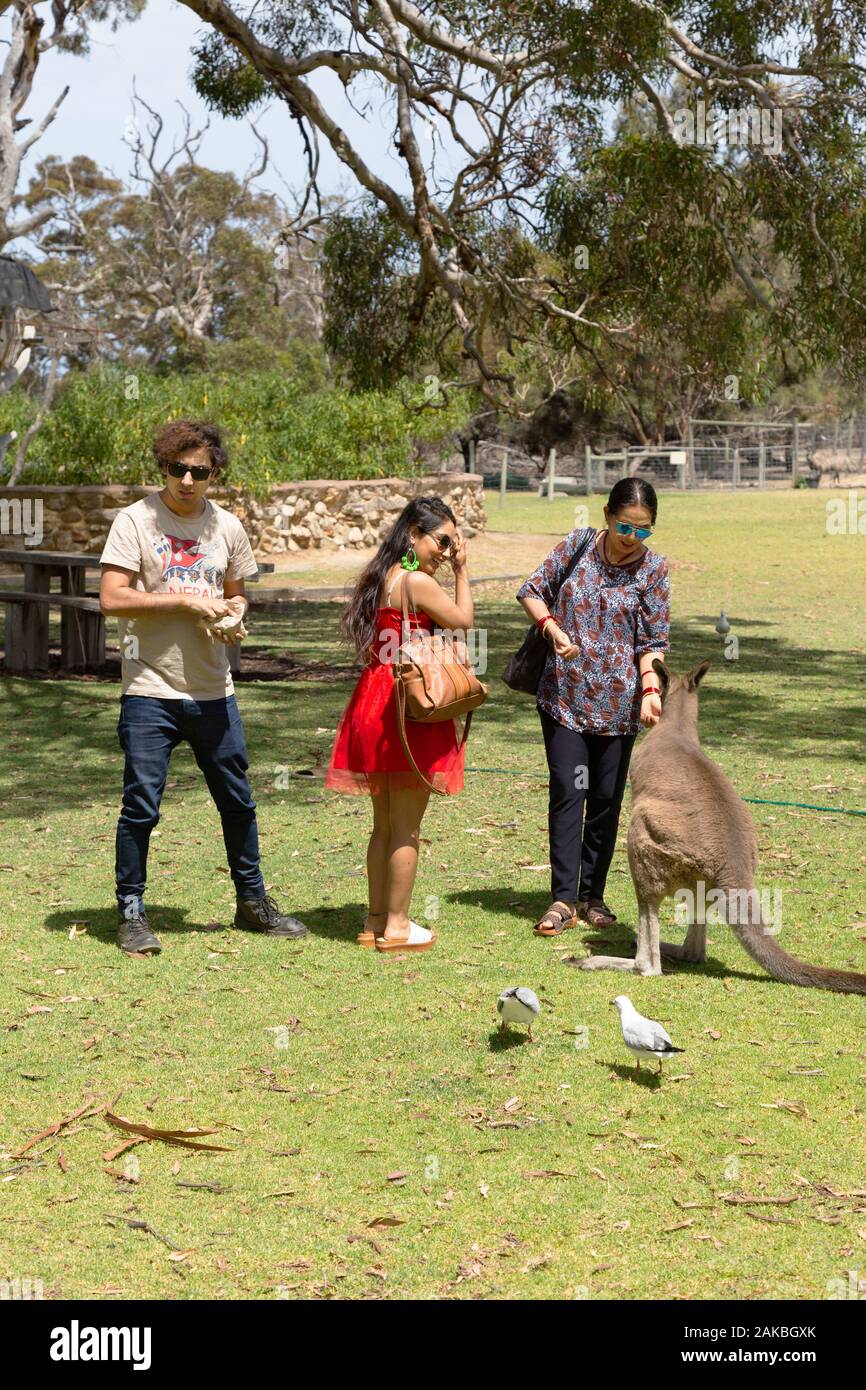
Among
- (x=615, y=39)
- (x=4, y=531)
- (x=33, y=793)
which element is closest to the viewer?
(x=33, y=793)

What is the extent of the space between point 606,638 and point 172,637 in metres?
1.68

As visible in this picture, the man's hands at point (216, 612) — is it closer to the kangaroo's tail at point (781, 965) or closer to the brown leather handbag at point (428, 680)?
the brown leather handbag at point (428, 680)

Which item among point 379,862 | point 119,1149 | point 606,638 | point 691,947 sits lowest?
point 119,1149

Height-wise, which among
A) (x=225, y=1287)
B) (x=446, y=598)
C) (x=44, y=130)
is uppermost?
(x=44, y=130)

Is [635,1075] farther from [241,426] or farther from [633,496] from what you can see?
[241,426]

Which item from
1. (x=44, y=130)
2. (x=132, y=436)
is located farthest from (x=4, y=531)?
(x=44, y=130)

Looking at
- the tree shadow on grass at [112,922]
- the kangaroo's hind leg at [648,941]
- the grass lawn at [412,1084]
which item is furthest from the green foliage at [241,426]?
the kangaroo's hind leg at [648,941]

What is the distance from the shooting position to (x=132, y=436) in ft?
69.0

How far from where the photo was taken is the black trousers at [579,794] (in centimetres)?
590

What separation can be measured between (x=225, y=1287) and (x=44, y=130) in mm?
23429

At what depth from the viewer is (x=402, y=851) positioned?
5.69 m

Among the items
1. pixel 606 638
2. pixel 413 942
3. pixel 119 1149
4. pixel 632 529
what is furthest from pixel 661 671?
pixel 119 1149

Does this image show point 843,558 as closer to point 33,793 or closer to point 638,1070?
point 33,793

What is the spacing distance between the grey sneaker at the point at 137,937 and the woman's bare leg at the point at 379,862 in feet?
2.72
